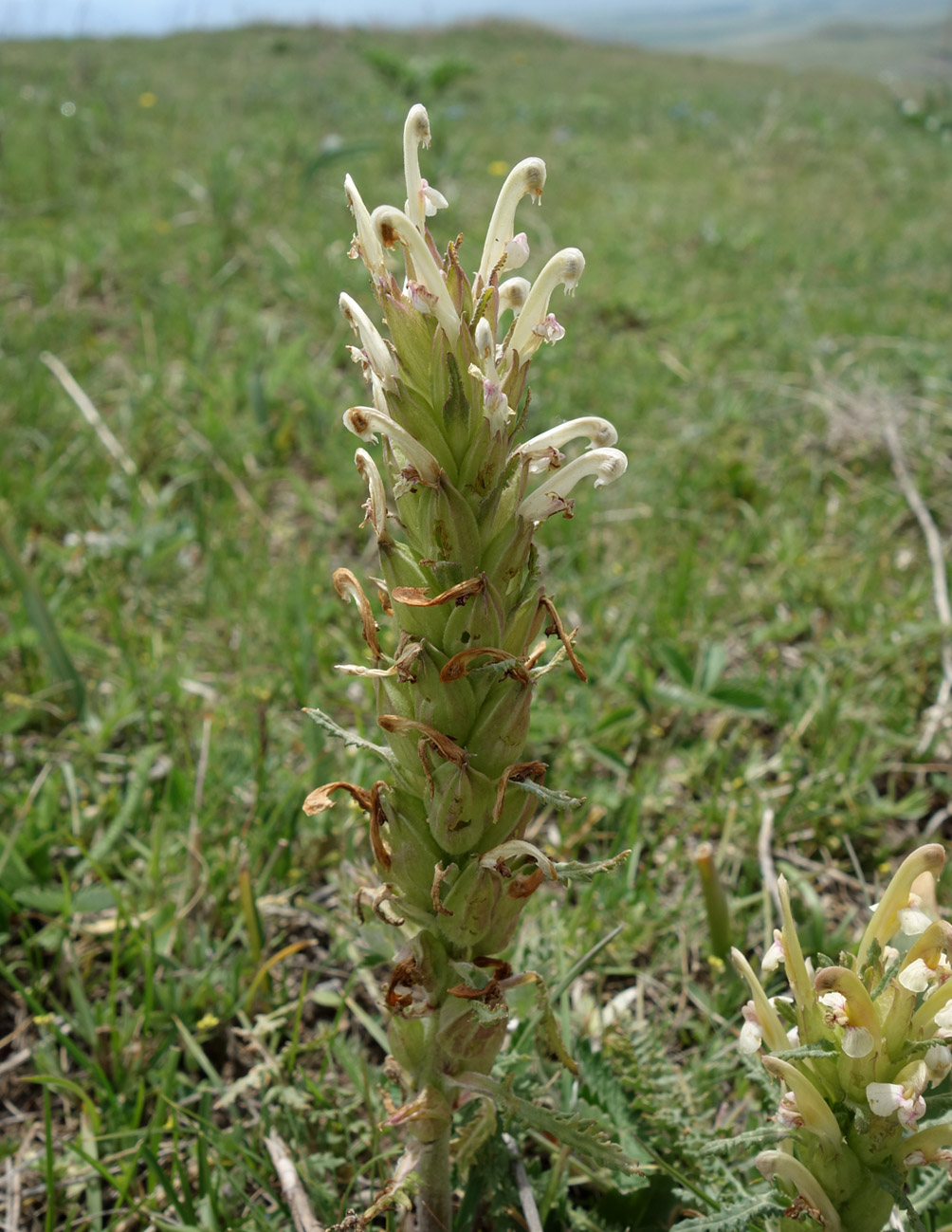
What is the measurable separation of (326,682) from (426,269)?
1.97 meters

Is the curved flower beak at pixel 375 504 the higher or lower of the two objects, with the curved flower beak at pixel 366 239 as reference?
lower

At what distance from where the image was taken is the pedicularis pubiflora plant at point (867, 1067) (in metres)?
1.18

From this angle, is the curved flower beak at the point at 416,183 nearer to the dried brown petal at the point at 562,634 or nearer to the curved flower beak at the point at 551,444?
the curved flower beak at the point at 551,444

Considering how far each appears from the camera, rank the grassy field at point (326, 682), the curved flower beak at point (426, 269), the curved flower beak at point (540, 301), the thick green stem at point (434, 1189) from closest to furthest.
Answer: the curved flower beak at point (426, 269) < the curved flower beak at point (540, 301) < the thick green stem at point (434, 1189) < the grassy field at point (326, 682)

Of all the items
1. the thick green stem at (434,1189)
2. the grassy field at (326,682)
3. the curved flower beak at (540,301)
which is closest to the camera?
the curved flower beak at (540,301)

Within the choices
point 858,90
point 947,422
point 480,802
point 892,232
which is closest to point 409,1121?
point 480,802

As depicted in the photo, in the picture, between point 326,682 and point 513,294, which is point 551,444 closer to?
point 513,294

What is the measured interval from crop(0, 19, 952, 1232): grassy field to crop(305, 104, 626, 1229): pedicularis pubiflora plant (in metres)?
0.21

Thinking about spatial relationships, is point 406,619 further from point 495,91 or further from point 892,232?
point 495,91

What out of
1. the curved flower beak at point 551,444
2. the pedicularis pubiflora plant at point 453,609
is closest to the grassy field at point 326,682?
the pedicularis pubiflora plant at point 453,609

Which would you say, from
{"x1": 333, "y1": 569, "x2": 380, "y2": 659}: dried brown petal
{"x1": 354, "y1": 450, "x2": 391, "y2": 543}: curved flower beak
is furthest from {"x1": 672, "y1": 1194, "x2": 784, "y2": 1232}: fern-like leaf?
{"x1": 354, "y1": 450, "x2": 391, "y2": 543}: curved flower beak

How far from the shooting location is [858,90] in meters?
23.0

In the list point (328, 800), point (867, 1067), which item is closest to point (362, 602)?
point (328, 800)

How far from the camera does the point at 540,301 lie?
1.25 metres
